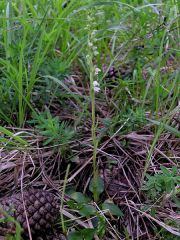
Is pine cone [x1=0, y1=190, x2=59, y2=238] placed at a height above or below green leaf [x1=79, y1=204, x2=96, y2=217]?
above

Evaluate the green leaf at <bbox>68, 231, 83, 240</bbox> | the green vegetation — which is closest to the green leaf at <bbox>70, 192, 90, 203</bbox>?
the green vegetation

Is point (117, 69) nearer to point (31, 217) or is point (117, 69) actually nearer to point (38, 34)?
point (38, 34)

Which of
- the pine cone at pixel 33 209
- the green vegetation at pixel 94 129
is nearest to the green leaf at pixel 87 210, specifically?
the green vegetation at pixel 94 129

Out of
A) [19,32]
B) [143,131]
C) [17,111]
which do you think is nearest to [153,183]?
[143,131]

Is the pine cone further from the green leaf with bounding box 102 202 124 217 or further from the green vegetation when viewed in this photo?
the green leaf with bounding box 102 202 124 217

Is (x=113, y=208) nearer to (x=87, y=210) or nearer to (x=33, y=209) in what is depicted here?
(x=87, y=210)

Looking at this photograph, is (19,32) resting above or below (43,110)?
above

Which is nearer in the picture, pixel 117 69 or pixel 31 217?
pixel 31 217

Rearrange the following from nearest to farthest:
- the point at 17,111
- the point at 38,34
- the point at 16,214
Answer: the point at 16,214
the point at 17,111
the point at 38,34
